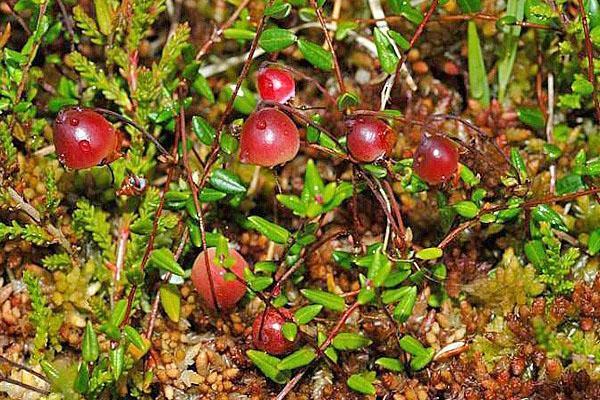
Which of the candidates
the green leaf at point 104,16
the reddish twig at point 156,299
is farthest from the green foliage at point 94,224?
the green leaf at point 104,16

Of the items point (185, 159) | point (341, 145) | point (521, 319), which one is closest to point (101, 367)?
point (185, 159)

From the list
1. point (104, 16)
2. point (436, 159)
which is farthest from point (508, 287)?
point (104, 16)

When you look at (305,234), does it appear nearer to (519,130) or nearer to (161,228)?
(161,228)

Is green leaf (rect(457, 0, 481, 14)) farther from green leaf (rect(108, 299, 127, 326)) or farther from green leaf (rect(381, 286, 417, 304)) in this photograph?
green leaf (rect(108, 299, 127, 326))

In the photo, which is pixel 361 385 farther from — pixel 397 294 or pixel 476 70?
pixel 476 70

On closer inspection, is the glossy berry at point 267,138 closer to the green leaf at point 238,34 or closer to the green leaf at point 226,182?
the green leaf at point 226,182

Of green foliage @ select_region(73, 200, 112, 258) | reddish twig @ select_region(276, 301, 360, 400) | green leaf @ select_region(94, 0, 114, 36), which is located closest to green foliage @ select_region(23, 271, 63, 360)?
green foliage @ select_region(73, 200, 112, 258)

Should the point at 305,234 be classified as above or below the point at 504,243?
above
